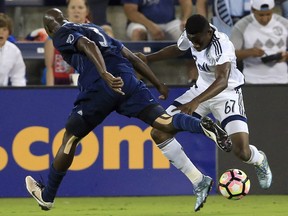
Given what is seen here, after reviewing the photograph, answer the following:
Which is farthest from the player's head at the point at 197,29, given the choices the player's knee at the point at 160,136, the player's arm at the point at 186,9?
the player's arm at the point at 186,9

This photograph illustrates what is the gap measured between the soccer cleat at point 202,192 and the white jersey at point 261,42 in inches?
107

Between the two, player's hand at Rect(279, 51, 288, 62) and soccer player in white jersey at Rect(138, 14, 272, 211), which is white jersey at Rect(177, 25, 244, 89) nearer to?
soccer player in white jersey at Rect(138, 14, 272, 211)

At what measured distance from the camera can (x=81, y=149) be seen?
11.2 meters

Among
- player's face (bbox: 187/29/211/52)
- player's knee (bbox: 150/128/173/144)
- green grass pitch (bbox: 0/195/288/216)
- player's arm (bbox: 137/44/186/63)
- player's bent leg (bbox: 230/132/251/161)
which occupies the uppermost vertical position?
player's face (bbox: 187/29/211/52)

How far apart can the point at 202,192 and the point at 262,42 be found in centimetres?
311

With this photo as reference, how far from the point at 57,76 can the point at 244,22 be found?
94.1 inches

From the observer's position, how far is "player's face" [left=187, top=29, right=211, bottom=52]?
9109mm

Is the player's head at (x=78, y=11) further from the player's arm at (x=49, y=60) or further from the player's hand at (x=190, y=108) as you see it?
the player's hand at (x=190, y=108)

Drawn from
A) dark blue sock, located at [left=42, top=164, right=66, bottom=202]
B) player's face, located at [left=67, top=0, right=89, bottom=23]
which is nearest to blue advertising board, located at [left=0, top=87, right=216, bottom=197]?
player's face, located at [left=67, top=0, right=89, bottom=23]

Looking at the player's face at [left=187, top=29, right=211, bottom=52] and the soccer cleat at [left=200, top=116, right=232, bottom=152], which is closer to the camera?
the soccer cleat at [left=200, top=116, right=232, bottom=152]

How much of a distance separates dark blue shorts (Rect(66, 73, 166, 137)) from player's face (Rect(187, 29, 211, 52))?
27.6 inches

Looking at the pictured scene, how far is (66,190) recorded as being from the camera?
11281mm

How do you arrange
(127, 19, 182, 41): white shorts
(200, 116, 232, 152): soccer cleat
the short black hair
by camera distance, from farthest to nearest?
1. (127, 19, 182, 41): white shorts
2. the short black hair
3. (200, 116, 232, 152): soccer cleat

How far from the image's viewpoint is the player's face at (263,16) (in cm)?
1162
